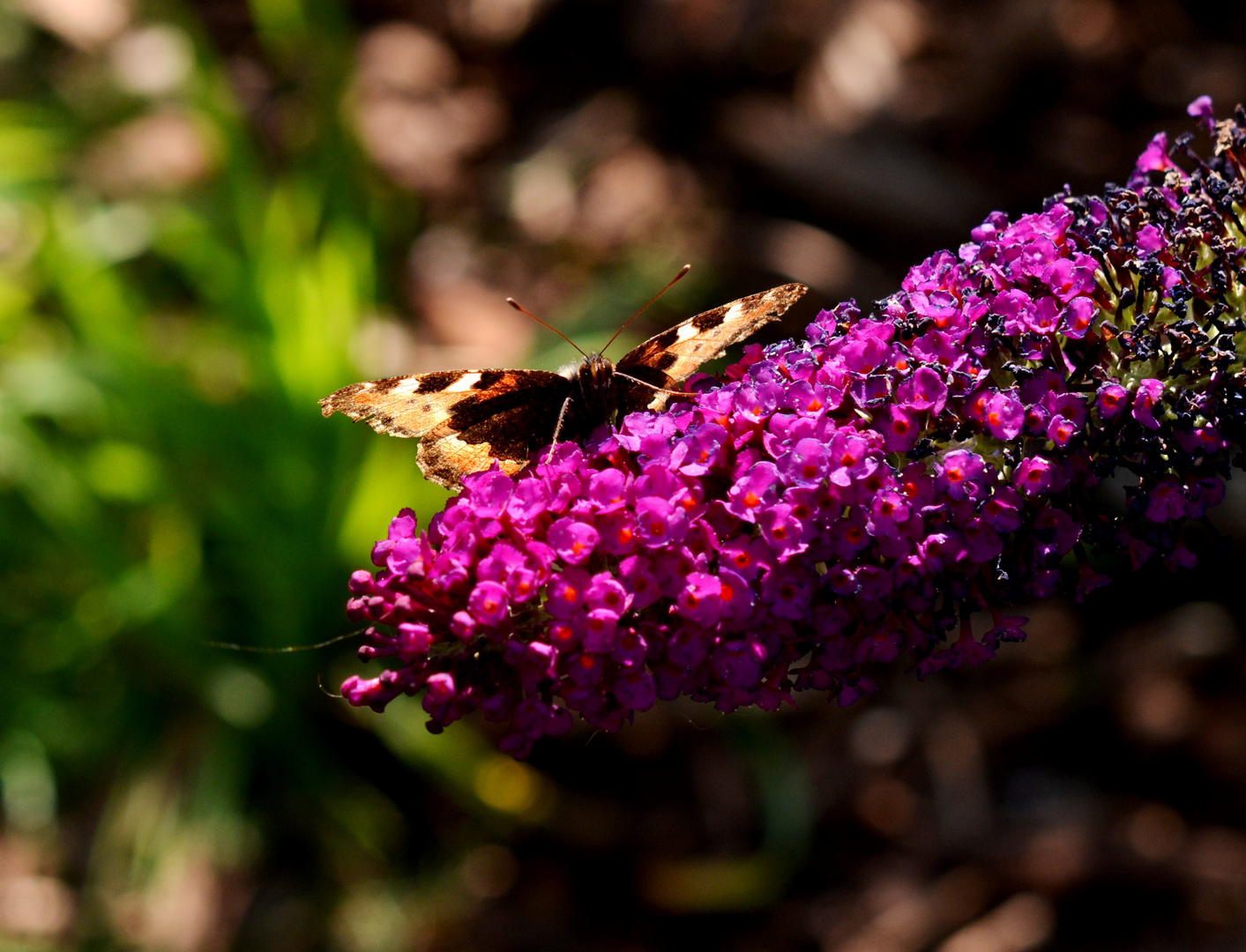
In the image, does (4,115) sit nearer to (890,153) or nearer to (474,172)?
(474,172)

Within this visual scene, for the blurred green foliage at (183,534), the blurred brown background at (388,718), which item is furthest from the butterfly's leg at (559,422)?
the blurred green foliage at (183,534)

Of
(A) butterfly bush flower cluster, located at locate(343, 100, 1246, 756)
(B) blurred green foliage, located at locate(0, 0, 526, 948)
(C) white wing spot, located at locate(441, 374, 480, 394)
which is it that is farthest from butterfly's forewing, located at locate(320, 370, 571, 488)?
(B) blurred green foliage, located at locate(0, 0, 526, 948)

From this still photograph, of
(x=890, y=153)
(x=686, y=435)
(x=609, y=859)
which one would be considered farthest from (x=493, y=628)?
(x=890, y=153)

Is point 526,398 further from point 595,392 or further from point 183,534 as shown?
point 183,534

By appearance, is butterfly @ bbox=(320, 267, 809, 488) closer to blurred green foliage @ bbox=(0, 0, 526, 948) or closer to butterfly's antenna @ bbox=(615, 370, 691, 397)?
butterfly's antenna @ bbox=(615, 370, 691, 397)

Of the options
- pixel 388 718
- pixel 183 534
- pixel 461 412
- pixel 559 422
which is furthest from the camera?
pixel 183 534

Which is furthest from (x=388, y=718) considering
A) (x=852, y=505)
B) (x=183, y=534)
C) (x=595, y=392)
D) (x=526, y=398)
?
(x=852, y=505)

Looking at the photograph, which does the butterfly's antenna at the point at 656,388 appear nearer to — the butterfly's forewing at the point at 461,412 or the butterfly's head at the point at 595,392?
the butterfly's head at the point at 595,392
